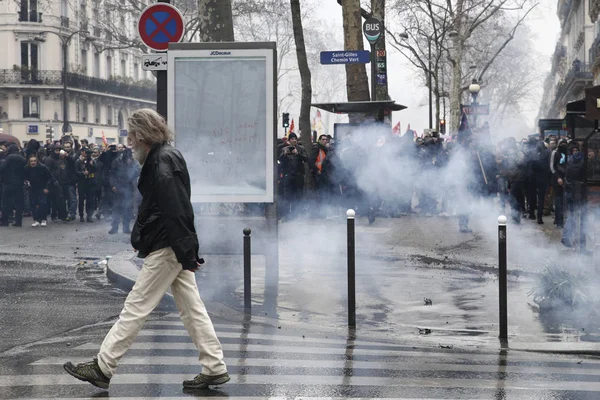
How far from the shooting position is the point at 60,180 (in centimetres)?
2189

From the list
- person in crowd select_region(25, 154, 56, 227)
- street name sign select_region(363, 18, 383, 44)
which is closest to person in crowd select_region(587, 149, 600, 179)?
street name sign select_region(363, 18, 383, 44)

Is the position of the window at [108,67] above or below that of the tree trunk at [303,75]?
above

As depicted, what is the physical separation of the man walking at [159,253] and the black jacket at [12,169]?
48.3 ft

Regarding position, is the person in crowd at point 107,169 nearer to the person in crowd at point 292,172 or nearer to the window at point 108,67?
the person in crowd at point 292,172

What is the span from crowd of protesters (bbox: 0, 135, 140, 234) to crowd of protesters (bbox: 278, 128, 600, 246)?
354 cm

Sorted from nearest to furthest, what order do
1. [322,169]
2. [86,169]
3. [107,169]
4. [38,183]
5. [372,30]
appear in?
[372,30], [38,183], [322,169], [107,169], [86,169]

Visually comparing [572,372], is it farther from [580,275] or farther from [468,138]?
[468,138]

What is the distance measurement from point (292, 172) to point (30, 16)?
1860 inches

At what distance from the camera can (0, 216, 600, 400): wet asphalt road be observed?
644cm

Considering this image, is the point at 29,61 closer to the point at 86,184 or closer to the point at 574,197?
the point at 86,184

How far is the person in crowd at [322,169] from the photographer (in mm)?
21500

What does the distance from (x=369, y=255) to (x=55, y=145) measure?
34.0 ft

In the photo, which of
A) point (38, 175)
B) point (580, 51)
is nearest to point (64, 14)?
point (580, 51)

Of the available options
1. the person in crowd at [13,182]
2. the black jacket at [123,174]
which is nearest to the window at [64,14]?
the person in crowd at [13,182]
